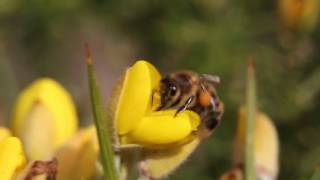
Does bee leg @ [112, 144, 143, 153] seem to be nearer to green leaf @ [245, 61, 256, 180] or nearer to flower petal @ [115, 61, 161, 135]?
flower petal @ [115, 61, 161, 135]

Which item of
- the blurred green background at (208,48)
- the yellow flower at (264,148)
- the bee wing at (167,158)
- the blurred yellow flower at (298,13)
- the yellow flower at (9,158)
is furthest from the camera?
the blurred green background at (208,48)

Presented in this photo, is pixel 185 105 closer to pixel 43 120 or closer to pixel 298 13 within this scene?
pixel 43 120

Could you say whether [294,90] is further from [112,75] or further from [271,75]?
[112,75]

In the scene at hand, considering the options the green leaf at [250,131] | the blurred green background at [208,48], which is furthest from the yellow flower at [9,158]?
the blurred green background at [208,48]

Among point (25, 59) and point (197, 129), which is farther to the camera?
point (25, 59)

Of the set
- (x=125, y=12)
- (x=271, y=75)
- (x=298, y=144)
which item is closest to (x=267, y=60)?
(x=271, y=75)

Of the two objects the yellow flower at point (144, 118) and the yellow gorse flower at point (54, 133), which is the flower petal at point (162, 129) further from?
the yellow gorse flower at point (54, 133)

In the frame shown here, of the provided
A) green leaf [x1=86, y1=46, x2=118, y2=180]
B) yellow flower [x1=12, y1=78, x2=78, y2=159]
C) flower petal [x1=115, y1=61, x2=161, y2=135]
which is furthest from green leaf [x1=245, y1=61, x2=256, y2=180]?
yellow flower [x1=12, y1=78, x2=78, y2=159]
